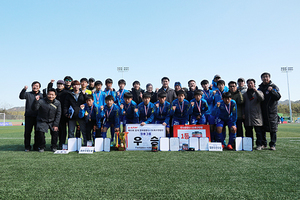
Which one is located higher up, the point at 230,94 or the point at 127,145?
the point at 230,94

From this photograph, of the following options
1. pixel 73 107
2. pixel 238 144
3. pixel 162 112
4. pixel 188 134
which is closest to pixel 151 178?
pixel 188 134

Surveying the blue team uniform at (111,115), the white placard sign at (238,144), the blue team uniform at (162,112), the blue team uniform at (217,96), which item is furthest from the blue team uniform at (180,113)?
the blue team uniform at (111,115)

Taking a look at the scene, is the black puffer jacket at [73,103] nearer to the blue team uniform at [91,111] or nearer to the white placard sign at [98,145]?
the blue team uniform at [91,111]

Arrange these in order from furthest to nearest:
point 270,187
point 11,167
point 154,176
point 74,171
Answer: point 11,167 → point 74,171 → point 154,176 → point 270,187

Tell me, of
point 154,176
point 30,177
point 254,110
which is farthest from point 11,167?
point 254,110

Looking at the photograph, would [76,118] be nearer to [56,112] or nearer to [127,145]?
[56,112]

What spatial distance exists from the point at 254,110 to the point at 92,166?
194 inches

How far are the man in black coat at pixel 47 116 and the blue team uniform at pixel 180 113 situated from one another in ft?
11.8

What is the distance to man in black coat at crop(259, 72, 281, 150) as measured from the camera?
5.88 meters

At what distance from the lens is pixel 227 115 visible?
20.5ft

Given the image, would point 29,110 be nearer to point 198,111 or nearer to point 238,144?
point 198,111

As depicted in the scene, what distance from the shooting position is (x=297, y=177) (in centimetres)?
324

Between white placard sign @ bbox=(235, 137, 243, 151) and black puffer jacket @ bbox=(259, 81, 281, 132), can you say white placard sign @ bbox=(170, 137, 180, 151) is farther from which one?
black puffer jacket @ bbox=(259, 81, 281, 132)

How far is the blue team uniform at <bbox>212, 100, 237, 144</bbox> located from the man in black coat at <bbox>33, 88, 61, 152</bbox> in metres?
4.96
